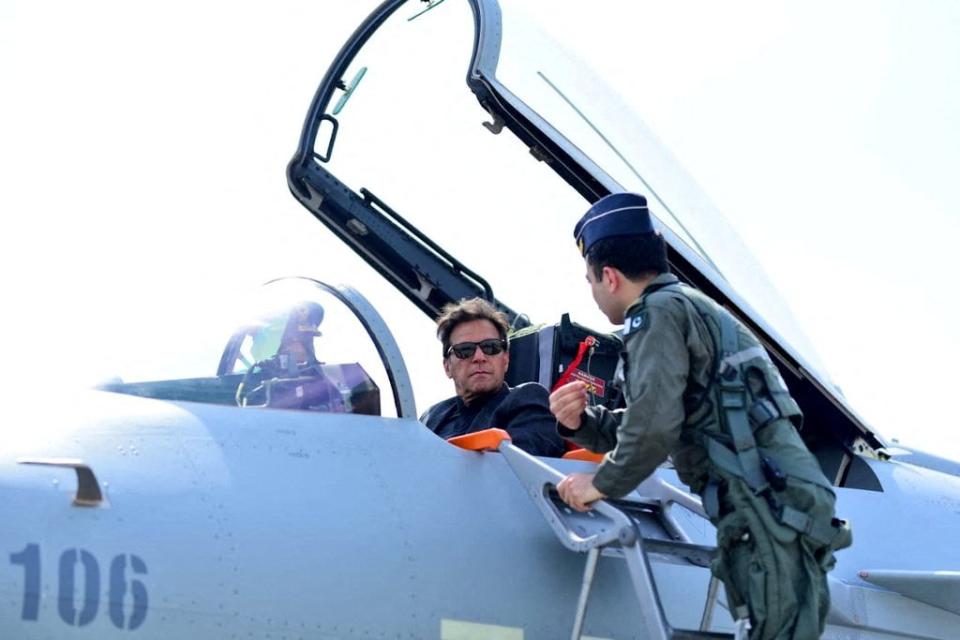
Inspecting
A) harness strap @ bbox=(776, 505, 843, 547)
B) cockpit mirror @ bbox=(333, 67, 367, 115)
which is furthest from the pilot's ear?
cockpit mirror @ bbox=(333, 67, 367, 115)

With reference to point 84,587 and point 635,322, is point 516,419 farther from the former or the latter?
point 84,587

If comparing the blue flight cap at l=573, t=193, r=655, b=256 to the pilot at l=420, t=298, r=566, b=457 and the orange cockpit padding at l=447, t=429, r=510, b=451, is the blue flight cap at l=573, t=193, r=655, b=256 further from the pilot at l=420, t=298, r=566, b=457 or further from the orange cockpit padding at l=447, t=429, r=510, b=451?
the pilot at l=420, t=298, r=566, b=457

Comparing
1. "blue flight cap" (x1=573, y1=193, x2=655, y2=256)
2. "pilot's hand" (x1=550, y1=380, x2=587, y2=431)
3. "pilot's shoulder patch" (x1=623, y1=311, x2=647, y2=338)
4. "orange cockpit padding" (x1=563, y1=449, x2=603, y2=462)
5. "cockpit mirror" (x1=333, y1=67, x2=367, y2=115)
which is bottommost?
"orange cockpit padding" (x1=563, y1=449, x2=603, y2=462)

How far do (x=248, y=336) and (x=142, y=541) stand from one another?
1.24m

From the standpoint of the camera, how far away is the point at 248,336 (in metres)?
4.69

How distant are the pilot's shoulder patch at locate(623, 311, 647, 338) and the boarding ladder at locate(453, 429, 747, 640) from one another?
64 cm

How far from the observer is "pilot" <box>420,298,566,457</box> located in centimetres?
505

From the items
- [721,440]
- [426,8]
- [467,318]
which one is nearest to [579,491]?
[721,440]

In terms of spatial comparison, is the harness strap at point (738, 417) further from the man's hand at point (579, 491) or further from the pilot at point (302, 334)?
the pilot at point (302, 334)

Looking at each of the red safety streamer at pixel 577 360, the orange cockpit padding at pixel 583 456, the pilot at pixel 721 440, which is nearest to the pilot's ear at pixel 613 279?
the pilot at pixel 721 440

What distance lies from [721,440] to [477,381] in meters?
2.00

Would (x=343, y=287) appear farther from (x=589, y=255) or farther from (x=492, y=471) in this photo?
(x=589, y=255)

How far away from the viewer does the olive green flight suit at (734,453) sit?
11.3 ft

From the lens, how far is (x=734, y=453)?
358 cm
